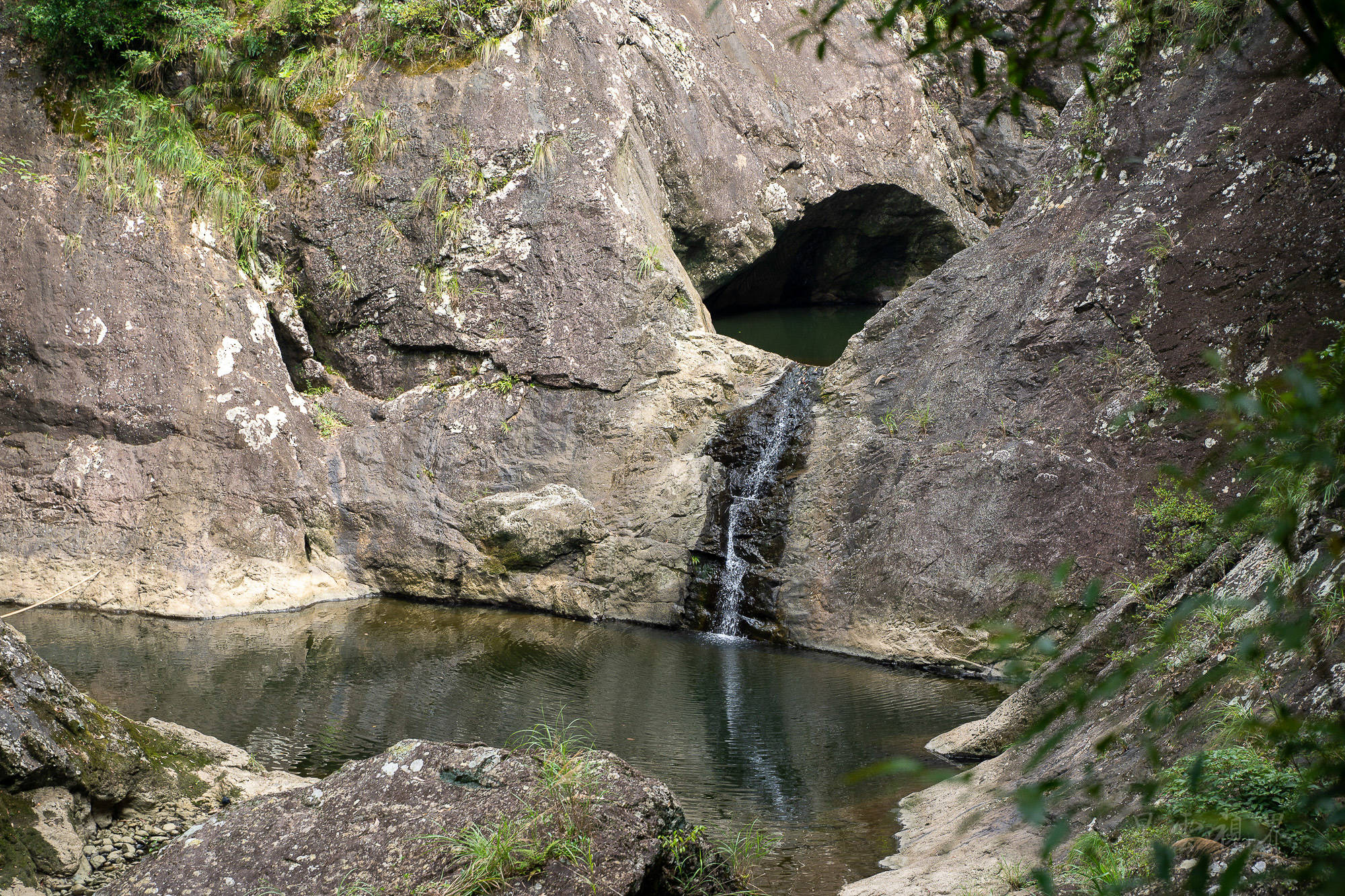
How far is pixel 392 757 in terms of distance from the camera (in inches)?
141

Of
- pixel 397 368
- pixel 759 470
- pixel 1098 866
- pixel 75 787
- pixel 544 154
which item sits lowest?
pixel 1098 866

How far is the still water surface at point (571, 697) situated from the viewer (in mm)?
5406

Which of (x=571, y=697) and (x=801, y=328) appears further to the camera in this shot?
(x=801, y=328)

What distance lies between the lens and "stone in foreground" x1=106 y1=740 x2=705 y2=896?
3172 mm

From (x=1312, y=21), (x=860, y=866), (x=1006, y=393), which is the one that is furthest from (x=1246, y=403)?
(x=1006, y=393)

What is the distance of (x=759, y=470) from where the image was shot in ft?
33.1

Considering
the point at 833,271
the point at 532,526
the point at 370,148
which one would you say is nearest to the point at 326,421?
the point at 532,526

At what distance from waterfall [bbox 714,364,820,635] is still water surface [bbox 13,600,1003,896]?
44 cm

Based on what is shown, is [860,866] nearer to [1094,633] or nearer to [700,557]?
[1094,633]

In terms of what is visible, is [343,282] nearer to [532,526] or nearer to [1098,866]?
[532,526]

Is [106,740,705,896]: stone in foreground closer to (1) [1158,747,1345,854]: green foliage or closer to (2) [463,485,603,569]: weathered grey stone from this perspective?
(1) [1158,747,1345,854]: green foliage

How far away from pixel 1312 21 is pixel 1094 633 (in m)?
4.01

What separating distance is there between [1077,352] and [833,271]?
356 inches

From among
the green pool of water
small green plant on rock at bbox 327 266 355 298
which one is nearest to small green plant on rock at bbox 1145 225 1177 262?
the green pool of water
